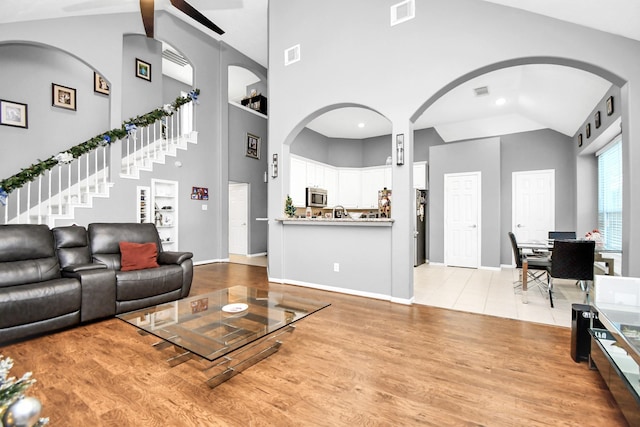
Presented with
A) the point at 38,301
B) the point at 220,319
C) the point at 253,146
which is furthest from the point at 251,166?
the point at 220,319

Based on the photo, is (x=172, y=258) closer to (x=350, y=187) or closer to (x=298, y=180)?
(x=298, y=180)

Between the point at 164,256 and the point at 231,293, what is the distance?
4.78ft

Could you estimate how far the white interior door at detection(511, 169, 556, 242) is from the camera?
6215mm

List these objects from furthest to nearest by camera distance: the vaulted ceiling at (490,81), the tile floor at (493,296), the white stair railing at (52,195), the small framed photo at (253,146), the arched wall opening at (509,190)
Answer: the small framed photo at (253,146), the arched wall opening at (509,190), the white stair railing at (52,195), the tile floor at (493,296), the vaulted ceiling at (490,81)

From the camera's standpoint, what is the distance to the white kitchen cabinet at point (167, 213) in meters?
6.20

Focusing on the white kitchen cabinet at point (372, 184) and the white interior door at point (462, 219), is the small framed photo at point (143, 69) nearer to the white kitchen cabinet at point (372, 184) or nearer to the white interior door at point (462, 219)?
the white kitchen cabinet at point (372, 184)

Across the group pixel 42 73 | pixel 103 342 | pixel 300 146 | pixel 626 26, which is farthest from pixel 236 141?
pixel 626 26

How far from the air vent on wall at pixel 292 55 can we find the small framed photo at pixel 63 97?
14.2 ft

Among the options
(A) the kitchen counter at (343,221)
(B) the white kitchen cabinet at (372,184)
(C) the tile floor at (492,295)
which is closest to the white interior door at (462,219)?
(C) the tile floor at (492,295)

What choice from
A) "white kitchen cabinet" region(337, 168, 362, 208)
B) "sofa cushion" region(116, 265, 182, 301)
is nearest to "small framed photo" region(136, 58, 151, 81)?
"white kitchen cabinet" region(337, 168, 362, 208)

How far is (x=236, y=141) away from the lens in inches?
302

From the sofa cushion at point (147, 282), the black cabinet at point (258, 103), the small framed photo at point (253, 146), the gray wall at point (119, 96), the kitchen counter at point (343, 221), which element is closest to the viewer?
the sofa cushion at point (147, 282)

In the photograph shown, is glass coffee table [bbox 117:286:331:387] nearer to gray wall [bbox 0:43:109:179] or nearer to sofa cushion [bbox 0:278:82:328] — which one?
sofa cushion [bbox 0:278:82:328]

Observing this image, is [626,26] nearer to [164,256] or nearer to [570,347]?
[570,347]
